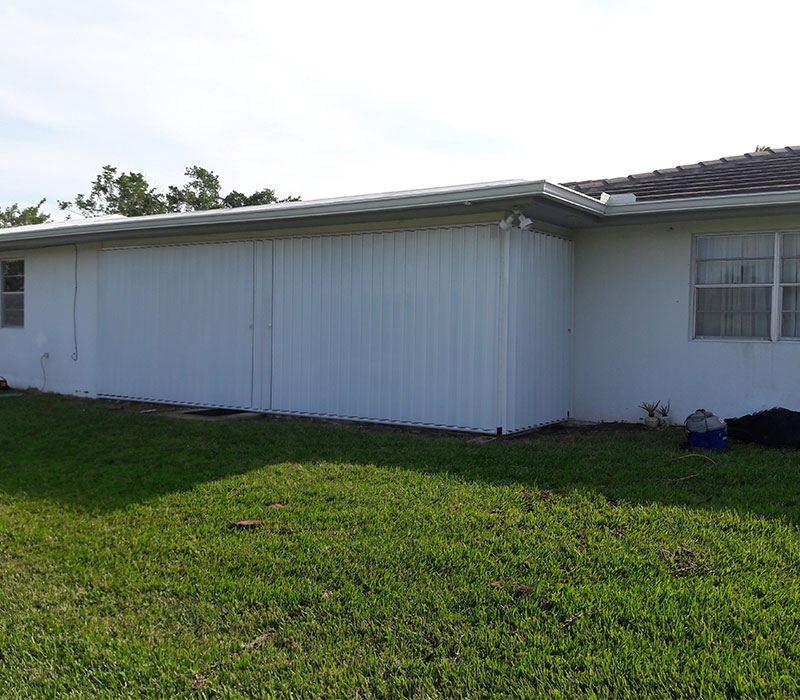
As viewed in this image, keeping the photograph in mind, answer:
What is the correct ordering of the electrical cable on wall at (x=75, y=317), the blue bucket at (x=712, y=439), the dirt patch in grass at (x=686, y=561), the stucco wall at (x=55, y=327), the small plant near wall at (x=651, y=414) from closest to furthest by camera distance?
the dirt patch in grass at (x=686, y=561) < the blue bucket at (x=712, y=439) < the small plant near wall at (x=651, y=414) < the stucco wall at (x=55, y=327) < the electrical cable on wall at (x=75, y=317)

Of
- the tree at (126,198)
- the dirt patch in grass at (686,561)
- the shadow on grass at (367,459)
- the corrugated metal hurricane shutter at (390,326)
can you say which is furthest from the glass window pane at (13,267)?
the tree at (126,198)

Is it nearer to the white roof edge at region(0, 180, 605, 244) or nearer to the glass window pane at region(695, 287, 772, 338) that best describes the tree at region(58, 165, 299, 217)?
the white roof edge at region(0, 180, 605, 244)

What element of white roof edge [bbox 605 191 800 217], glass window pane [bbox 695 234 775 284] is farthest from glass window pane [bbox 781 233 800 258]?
white roof edge [bbox 605 191 800 217]

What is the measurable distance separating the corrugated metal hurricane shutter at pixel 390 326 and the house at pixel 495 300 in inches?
0.8

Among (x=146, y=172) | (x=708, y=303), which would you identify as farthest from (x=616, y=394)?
(x=146, y=172)

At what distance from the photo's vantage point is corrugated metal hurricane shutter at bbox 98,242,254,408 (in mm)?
10852

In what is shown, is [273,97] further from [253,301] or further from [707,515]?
[707,515]

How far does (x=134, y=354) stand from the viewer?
1198 centimetres

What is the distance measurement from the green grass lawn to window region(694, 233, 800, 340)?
201cm

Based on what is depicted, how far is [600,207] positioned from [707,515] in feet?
14.8

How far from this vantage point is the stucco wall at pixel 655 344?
866 centimetres

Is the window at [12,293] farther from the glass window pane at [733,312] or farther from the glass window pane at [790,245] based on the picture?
the glass window pane at [790,245]

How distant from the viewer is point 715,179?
30.8 ft

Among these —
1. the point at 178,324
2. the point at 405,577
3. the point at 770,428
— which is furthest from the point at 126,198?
the point at 405,577
